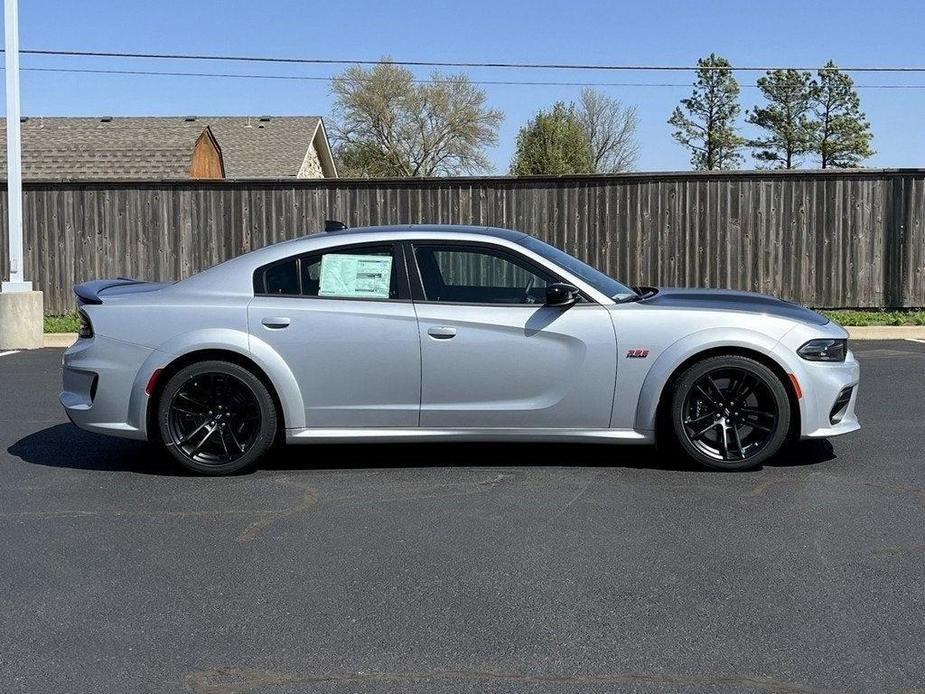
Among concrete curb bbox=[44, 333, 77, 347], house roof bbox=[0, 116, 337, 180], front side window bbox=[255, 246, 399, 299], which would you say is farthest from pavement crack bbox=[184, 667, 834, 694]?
house roof bbox=[0, 116, 337, 180]

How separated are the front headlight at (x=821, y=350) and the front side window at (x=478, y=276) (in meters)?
1.52

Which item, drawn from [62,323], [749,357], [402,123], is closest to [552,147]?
[402,123]

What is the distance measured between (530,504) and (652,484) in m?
0.83

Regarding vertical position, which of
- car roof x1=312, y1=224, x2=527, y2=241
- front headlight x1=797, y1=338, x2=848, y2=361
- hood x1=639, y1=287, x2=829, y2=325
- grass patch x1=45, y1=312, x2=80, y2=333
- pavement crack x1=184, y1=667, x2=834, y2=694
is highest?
car roof x1=312, y1=224, x2=527, y2=241

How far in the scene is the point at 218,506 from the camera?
609 cm

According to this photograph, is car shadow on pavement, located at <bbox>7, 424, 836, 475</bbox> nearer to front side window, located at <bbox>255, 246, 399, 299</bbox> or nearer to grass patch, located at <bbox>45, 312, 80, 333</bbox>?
front side window, located at <bbox>255, 246, 399, 299</bbox>

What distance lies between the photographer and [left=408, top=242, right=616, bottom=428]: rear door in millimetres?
6676

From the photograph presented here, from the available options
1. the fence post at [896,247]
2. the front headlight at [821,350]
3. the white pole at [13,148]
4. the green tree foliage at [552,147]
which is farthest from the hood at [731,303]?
the green tree foliage at [552,147]

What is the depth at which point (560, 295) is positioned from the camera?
6.62 meters

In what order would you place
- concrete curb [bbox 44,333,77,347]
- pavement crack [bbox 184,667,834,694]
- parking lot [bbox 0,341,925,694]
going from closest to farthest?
pavement crack [bbox 184,667,834,694], parking lot [bbox 0,341,925,694], concrete curb [bbox 44,333,77,347]

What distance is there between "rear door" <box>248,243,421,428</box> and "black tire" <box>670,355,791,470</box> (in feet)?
5.17

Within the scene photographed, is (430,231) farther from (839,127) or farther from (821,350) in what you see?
(839,127)

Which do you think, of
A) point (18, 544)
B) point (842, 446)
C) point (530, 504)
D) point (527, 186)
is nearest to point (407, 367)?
point (530, 504)

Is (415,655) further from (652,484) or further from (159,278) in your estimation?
(159,278)
